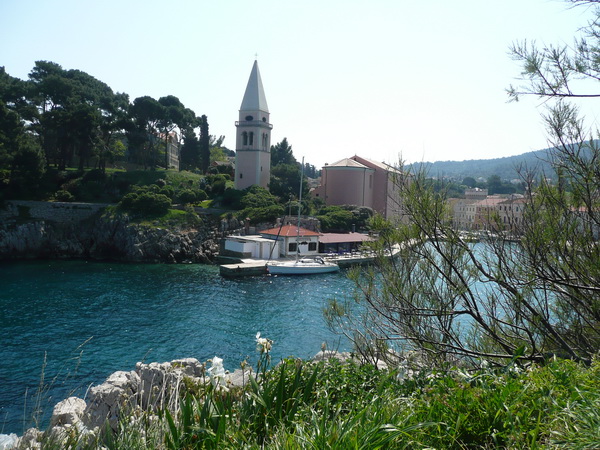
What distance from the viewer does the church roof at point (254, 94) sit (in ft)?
134

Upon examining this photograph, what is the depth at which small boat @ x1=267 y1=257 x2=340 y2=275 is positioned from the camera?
26.8m

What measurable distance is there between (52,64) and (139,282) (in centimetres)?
3389

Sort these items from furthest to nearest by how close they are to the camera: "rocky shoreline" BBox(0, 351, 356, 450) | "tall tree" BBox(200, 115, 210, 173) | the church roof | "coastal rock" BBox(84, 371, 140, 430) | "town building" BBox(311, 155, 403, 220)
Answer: "tall tree" BBox(200, 115, 210, 173) → "town building" BBox(311, 155, 403, 220) → the church roof → "coastal rock" BBox(84, 371, 140, 430) → "rocky shoreline" BBox(0, 351, 356, 450)

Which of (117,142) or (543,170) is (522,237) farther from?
(117,142)

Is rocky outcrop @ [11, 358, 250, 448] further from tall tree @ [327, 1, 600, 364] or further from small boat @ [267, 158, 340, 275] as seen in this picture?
small boat @ [267, 158, 340, 275]

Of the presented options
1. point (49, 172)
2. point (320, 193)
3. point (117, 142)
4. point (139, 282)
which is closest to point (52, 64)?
point (117, 142)

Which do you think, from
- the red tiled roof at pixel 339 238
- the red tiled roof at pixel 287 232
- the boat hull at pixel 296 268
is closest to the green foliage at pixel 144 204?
the red tiled roof at pixel 287 232

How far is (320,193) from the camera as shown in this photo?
45.4 metres

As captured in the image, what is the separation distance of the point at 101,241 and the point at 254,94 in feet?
60.6

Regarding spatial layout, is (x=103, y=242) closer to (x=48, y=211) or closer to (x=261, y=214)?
(x=48, y=211)

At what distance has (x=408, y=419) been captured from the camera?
9.05ft

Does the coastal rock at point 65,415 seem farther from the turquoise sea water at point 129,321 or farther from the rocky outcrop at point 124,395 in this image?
the turquoise sea water at point 129,321

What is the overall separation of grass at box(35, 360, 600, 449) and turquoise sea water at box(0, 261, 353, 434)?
5.59 m

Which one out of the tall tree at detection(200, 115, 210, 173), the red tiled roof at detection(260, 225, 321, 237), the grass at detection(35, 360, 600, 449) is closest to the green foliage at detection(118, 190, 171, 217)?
the red tiled roof at detection(260, 225, 321, 237)
